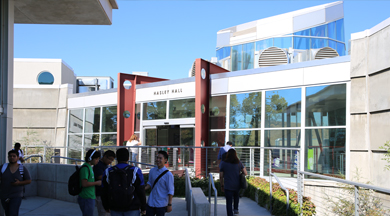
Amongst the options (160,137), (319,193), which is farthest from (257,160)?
(160,137)

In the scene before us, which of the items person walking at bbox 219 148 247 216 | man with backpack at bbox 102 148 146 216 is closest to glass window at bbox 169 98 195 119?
person walking at bbox 219 148 247 216

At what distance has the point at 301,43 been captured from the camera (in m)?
25.5

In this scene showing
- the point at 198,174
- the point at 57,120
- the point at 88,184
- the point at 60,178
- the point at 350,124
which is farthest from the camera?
the point at 57,120

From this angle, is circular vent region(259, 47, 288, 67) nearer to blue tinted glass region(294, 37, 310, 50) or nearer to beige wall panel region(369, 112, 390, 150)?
beige wall panel region(369, 112, 390, 150)

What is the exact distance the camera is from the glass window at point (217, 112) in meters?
15.2

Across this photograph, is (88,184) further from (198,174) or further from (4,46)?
(198,174)

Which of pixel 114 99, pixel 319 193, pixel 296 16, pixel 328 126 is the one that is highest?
pixel 296 16

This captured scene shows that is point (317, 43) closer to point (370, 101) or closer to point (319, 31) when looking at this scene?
point (319, 31)

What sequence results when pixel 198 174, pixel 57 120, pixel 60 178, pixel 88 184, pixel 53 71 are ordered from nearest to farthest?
pixel 88 184, pixel 60 178, pixel 198 174, pixel 57 120, pixel 53 71

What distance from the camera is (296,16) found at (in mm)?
26812

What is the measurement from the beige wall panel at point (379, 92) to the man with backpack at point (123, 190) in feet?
29.5

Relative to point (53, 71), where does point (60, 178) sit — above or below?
below

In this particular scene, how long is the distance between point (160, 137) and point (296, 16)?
15507 millimetres

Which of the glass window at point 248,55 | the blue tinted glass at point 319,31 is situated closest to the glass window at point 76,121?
the glass window at point 248,55
